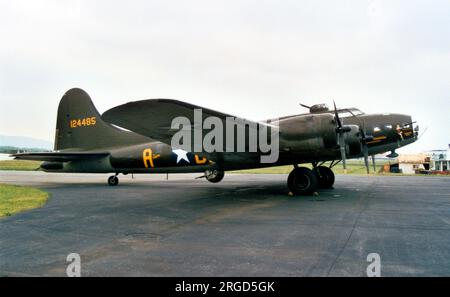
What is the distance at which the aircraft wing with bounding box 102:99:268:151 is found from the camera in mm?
8445

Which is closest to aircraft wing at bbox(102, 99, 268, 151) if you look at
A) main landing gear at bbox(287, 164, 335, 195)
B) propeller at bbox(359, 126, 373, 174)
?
main landing gear at bbox(287, 164, 335, 195)

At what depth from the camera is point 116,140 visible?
53.6ft

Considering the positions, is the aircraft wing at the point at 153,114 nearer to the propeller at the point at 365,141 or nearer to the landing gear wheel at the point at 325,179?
the propeller at the point at 365,141

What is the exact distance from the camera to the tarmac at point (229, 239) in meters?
4.00

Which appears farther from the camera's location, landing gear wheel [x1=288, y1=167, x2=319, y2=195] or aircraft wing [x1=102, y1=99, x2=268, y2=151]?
landing gear wheel [x1=288, y1=167, x2=319, y2=195]

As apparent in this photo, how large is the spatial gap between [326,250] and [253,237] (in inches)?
51.9

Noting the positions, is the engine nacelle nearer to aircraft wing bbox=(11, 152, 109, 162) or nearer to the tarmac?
the tarmac

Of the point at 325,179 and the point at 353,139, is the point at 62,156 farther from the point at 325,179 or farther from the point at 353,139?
the point at 353,139

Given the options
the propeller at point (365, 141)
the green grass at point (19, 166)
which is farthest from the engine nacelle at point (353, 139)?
the green grass at point (19, 166)

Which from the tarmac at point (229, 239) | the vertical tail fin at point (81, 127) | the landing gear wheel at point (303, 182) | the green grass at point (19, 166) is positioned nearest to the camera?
the tarmac at point (229, 239)

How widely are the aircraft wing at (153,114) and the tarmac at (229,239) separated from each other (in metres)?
2.30

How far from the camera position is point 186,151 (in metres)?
11.6

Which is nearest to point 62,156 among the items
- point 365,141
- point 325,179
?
point 325,179

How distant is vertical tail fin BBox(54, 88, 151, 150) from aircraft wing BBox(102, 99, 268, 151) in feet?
23.0
